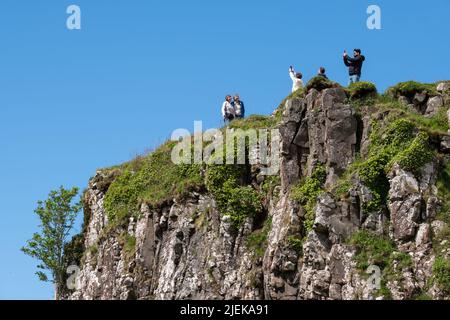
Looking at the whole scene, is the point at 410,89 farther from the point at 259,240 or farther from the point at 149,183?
the point at 149,183

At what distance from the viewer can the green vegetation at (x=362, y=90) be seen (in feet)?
187

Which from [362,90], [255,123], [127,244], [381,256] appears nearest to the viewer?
[381,256]

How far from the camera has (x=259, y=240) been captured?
56500mm

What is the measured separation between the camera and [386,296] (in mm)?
49406

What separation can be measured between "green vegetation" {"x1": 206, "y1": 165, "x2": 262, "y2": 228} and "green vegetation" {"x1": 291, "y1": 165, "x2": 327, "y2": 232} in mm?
3060

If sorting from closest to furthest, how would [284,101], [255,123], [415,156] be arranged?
1. [415,156]
2. [284,101]
3. [255,123]

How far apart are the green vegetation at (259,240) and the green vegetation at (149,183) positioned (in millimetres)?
5098

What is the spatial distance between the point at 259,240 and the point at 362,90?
859cm

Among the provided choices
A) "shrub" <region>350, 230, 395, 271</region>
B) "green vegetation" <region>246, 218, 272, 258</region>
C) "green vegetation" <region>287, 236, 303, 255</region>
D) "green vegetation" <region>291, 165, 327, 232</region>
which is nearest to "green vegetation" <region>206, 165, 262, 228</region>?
"green vegetation" <region>246, 218, 272, 258</region>

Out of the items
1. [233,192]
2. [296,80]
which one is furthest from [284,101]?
[233,192]

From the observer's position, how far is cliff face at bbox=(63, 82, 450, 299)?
51.0m

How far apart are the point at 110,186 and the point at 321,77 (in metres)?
15.7
